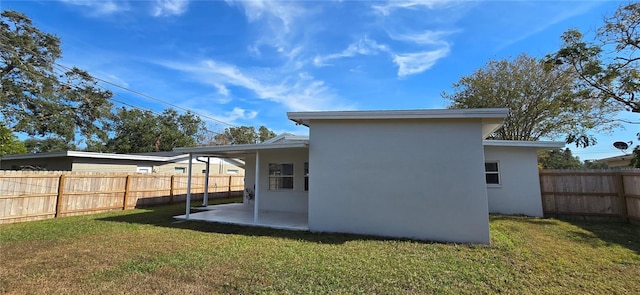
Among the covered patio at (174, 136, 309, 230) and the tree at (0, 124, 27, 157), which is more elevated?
the tree at (0, 124, 27, 157)

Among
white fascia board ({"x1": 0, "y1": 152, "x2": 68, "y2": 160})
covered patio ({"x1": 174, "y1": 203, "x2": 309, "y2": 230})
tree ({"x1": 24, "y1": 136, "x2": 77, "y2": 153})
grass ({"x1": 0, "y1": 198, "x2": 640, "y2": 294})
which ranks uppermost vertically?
tree ({"x1": 24, "y1": 136, "x2": 77, "y2": 153})

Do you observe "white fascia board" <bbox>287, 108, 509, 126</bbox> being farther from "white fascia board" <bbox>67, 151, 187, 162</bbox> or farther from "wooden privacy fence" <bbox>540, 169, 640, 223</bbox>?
"white fascia board" <bbox>67, 151, 187, 162</bbox>

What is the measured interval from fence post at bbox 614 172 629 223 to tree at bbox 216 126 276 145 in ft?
116

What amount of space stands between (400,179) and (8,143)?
19.2 metres

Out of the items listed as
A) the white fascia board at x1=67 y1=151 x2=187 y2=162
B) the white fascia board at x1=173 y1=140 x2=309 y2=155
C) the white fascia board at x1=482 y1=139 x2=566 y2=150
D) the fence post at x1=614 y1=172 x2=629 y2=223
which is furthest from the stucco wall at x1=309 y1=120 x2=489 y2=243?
the white fascia board at x1=67 y1=151 x2=187 y2=162

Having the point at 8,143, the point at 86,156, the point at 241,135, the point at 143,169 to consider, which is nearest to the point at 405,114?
the point at 86,156

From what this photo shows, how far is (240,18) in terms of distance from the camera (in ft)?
34.6

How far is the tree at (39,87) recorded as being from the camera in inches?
631

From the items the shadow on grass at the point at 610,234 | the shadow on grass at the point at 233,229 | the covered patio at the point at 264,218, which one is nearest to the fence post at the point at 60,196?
the shadow on grass at the point at 233,229

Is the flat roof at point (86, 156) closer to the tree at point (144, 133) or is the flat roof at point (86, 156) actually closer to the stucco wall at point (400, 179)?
the tree at point (144, 133)

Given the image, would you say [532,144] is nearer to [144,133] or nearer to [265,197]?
[265,197]

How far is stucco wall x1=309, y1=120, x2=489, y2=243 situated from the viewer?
6719 mm

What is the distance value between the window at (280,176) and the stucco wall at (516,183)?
23.8ft

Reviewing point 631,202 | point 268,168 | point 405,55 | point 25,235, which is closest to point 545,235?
point 631,202
